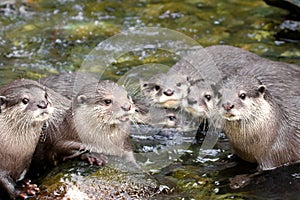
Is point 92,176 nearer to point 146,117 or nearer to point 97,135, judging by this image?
point 97,135

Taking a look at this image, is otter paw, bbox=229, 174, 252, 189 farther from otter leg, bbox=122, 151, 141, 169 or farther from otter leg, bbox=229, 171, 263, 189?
otter leg, bbox=122, 151, 141, 169

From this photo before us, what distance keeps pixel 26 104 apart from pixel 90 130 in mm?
504

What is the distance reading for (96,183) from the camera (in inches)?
156

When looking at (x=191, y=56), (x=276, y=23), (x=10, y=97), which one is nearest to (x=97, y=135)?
(x=10, y=97)

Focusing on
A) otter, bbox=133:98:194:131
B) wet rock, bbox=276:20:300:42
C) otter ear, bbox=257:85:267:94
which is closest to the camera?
otter ear, bbox=257:85:267:94

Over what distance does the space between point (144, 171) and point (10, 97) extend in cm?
94

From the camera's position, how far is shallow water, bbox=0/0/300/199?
591 cm

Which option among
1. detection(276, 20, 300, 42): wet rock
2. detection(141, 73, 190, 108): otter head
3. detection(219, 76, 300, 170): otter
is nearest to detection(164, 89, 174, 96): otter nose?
detection(141, 73, 190, 108): otter head

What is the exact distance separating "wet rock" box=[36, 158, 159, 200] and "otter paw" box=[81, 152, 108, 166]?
0.03 metres

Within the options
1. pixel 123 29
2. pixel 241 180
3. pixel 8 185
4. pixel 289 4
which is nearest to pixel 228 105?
pixel 241 180

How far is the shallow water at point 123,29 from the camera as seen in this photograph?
5906 mm

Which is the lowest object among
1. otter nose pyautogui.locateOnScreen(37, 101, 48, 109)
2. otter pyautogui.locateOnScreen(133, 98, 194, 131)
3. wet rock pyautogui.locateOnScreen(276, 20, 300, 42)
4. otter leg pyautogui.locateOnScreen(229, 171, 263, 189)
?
otter leg pyautogui.locateOnScreen(229, 171, 263, 189)

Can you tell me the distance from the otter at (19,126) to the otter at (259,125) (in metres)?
1.11

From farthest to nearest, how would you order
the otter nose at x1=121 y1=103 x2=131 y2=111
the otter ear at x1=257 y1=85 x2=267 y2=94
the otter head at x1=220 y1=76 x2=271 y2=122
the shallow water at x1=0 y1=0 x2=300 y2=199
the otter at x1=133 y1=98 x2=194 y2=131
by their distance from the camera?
the shallow water at x1=0 y1=0 x2=300 y2=199, the otter at x1=133 y1=98 x2=194 y2=131, the otter ear at x1=257 y1=85 x2=267 y2=94, the otter head at x1=220 y1=76 x2=271 y2=122, the otter nose at x1=121 y1=103 x2=131 y2=111
